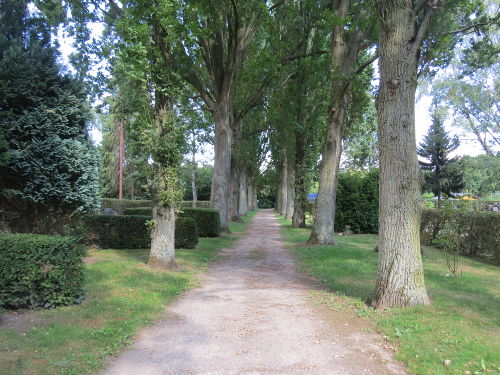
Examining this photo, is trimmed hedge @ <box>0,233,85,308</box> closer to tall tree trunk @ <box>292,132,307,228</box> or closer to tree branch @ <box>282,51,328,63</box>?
tree branch @ <box>282,51,328,63</box>

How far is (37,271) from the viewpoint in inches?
222

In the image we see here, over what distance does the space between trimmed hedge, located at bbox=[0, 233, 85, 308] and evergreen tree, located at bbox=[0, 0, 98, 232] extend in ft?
12.9

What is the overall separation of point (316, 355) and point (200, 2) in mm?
10948

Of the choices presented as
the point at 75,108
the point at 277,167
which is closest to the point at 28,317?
the point at 75,108

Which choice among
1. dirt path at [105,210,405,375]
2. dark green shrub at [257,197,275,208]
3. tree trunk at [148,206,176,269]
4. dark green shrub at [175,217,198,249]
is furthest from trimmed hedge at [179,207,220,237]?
dark green shrub at [257,197,275,208]

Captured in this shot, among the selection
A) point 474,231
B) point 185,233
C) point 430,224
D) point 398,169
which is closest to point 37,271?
point 398,169

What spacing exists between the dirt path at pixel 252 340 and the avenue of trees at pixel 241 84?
1433mm

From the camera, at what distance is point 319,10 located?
16969 mm

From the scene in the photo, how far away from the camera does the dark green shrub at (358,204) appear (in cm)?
2178

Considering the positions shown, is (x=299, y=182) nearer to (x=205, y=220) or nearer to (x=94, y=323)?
(x=205, y=220)

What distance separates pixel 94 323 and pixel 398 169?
5077 millimetres

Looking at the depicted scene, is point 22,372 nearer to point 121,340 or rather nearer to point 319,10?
point 121,340

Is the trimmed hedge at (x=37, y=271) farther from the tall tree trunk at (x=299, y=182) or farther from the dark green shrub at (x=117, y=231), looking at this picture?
the tall tree trunk at (x=299, y=182)

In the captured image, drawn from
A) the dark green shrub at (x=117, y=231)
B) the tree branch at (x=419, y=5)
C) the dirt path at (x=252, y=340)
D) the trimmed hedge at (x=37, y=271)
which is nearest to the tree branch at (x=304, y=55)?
the dark green shrub at (x=117, y=231)
